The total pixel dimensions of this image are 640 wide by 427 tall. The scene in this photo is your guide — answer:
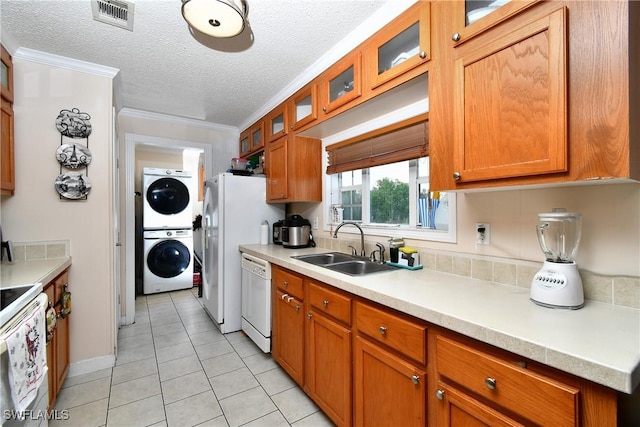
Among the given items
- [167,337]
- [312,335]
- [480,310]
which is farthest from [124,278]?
[480,310]

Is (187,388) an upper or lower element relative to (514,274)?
lower

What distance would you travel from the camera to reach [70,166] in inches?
84.4

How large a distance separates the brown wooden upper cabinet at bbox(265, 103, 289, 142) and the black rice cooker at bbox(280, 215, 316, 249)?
87 centimetres

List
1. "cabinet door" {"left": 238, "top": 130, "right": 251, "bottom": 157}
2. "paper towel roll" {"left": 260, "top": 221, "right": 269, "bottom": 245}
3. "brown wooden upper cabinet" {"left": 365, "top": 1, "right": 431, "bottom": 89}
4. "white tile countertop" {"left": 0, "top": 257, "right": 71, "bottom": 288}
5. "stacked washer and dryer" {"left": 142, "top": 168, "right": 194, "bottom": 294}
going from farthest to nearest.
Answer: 1. "stacked washer and dryer" {"left": 142, "top": 168, "right": 194, "bottom": 294}
2. "cabinet door" {"left": 238, "top": 130, "right": 251, "bottom": 157}
3. "paper towel roll" {"left": 260, "top": 221, "right": 269, "bottom": 245}
4. "white tile countertop" {"left": 0, "top": 257, "right": 71, "bottom": 288}
5. "brown wooden upper cabinet" {"left": 365, "top": 1, "right": 431, "bottom": 89}

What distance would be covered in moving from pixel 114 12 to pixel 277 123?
1493 mm

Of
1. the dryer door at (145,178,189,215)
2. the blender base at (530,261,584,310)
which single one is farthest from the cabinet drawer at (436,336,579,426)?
the dryer door at (145,178,189,215)

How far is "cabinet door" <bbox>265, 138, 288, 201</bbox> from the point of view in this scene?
271 centimetres

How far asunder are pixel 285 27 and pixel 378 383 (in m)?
2.12

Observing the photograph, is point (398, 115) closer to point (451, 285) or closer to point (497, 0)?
point (497, 0)

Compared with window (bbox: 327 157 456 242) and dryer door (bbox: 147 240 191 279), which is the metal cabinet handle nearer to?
window (bbox: 327 157 456 242)

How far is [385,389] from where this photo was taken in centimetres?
123

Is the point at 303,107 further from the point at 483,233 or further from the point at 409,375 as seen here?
the point at 409,375

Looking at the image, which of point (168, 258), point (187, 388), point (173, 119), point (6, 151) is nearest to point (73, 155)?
point (6, 151)

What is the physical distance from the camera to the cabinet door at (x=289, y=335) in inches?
73.7
